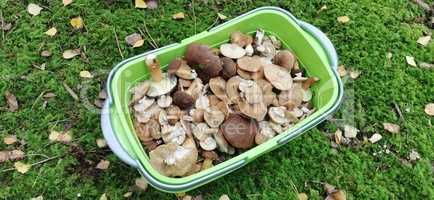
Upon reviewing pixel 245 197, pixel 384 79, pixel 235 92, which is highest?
pixel 235 92

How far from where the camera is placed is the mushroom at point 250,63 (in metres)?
1.47

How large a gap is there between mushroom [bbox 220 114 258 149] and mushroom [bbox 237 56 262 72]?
152 millimetres

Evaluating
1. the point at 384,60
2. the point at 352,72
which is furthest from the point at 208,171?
the point at 384,60

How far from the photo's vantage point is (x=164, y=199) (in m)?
1.46

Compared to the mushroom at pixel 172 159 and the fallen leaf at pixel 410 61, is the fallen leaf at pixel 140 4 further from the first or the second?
the fallen leaf at pixel 410 61

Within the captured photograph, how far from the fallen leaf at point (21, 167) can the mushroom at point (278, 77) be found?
76 centimetres

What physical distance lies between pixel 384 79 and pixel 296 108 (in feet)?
1.46

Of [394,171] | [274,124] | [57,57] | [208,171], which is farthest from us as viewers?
[57,57]

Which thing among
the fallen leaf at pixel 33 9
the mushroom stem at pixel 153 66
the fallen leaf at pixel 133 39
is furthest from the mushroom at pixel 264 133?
the fallen leaf at pixel 33 9

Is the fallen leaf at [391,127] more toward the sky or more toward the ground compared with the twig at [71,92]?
more toward the ground

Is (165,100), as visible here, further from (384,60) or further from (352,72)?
(384,60)

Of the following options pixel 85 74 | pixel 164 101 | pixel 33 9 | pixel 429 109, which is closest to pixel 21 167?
pixel 85 74

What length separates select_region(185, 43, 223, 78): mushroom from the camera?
4.69ft

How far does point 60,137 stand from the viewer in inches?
61.1
